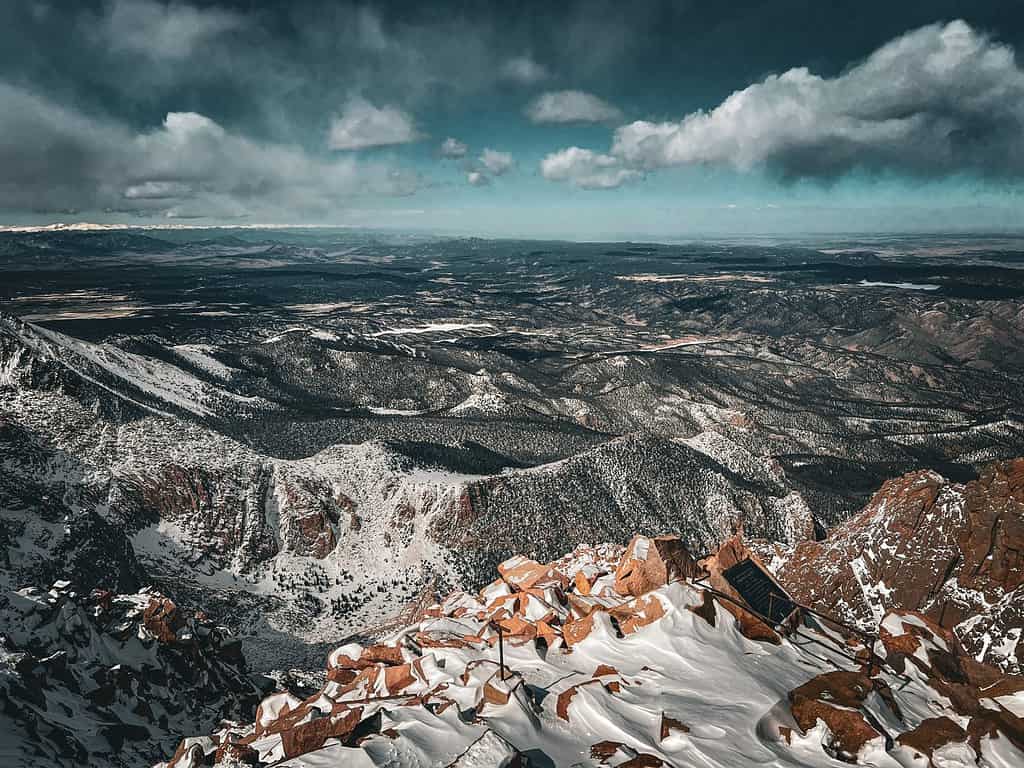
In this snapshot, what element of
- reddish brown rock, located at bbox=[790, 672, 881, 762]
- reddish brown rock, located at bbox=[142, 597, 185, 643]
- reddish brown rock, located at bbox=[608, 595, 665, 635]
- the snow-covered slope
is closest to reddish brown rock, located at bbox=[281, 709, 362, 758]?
the snow-covered slope

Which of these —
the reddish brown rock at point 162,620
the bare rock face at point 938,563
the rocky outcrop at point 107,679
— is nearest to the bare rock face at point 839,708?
the bare rock face at point 938,563

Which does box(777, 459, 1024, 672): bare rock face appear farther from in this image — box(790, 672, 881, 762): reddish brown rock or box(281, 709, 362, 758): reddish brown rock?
box(281, 709, 362, 758): reddish brown rock

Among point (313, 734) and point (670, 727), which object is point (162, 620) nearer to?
point (313, 734)

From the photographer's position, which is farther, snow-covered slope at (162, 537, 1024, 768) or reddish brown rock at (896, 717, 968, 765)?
snow-covered slope at (162, 537, 1024, 768)

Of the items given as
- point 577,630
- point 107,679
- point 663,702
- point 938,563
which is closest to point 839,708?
point 663,702

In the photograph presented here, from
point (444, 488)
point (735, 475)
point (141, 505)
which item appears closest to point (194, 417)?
point (141, 505)
